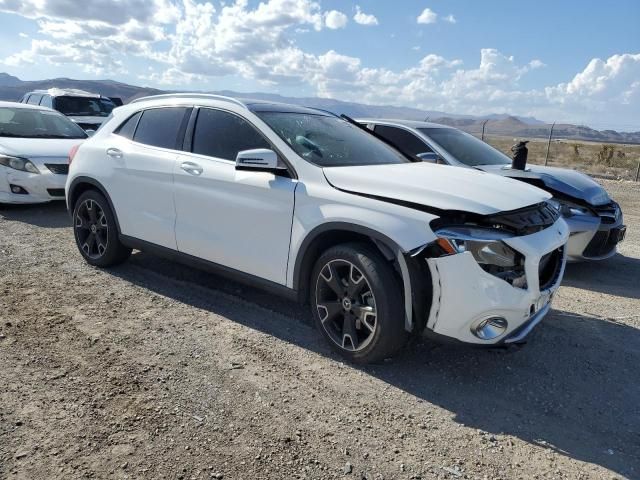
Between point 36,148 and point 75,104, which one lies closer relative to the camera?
point 36,148

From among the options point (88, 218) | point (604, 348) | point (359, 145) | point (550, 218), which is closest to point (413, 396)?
point (550, 218)

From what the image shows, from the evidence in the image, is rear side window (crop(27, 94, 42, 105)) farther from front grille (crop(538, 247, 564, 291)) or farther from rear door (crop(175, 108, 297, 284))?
front grille (crop(538, 247, 564, 291))

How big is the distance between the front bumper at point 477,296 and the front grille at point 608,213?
9.73ft

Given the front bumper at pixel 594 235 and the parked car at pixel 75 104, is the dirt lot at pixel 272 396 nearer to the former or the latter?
the front bumper at pixel 594 235

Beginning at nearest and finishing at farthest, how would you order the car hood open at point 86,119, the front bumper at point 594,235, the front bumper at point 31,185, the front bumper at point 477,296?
Answer: the front bumper at point 477,296
the front bumper at point 594,235
the front bumper at point 31,185
the car hood open at point 86,119

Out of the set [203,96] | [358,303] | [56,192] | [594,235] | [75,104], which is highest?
[203,96]

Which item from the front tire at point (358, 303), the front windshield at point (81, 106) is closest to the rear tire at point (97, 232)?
the front tire at point (358, 303)

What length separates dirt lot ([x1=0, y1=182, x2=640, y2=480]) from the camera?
2592 millimetres

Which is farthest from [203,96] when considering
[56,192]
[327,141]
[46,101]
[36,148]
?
[46,101]

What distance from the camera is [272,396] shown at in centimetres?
315

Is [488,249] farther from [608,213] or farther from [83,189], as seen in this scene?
[83,189]

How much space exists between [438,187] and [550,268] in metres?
1.00

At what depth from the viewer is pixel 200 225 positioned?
167 inches

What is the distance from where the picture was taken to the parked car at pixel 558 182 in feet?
18.6
